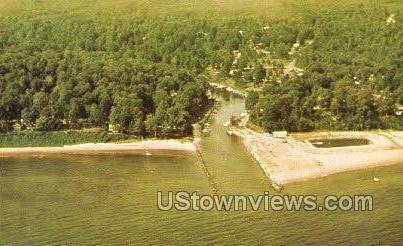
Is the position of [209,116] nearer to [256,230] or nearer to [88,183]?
[88,183]

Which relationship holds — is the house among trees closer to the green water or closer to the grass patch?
the green water

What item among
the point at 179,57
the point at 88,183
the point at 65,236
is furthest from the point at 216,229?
the point at 179,57

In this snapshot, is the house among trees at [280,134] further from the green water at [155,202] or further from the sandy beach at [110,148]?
the sandy beach at [110,148]

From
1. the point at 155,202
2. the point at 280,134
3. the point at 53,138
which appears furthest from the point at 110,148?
the point at 280,134

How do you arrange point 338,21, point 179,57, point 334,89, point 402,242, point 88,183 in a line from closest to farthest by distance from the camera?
point 402,242 → point 88,183 → point 334,89 → point 179,57 → point 338,21

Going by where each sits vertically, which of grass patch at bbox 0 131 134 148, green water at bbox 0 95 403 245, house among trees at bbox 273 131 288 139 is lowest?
green water at bbox 0 95 403 245

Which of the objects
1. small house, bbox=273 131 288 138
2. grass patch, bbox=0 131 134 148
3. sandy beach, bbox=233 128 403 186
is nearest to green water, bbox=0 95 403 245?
sandy beach, bbox=233 128 403 186

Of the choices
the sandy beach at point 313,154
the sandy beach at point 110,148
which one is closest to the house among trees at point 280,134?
the sandy beach at point 313,154
